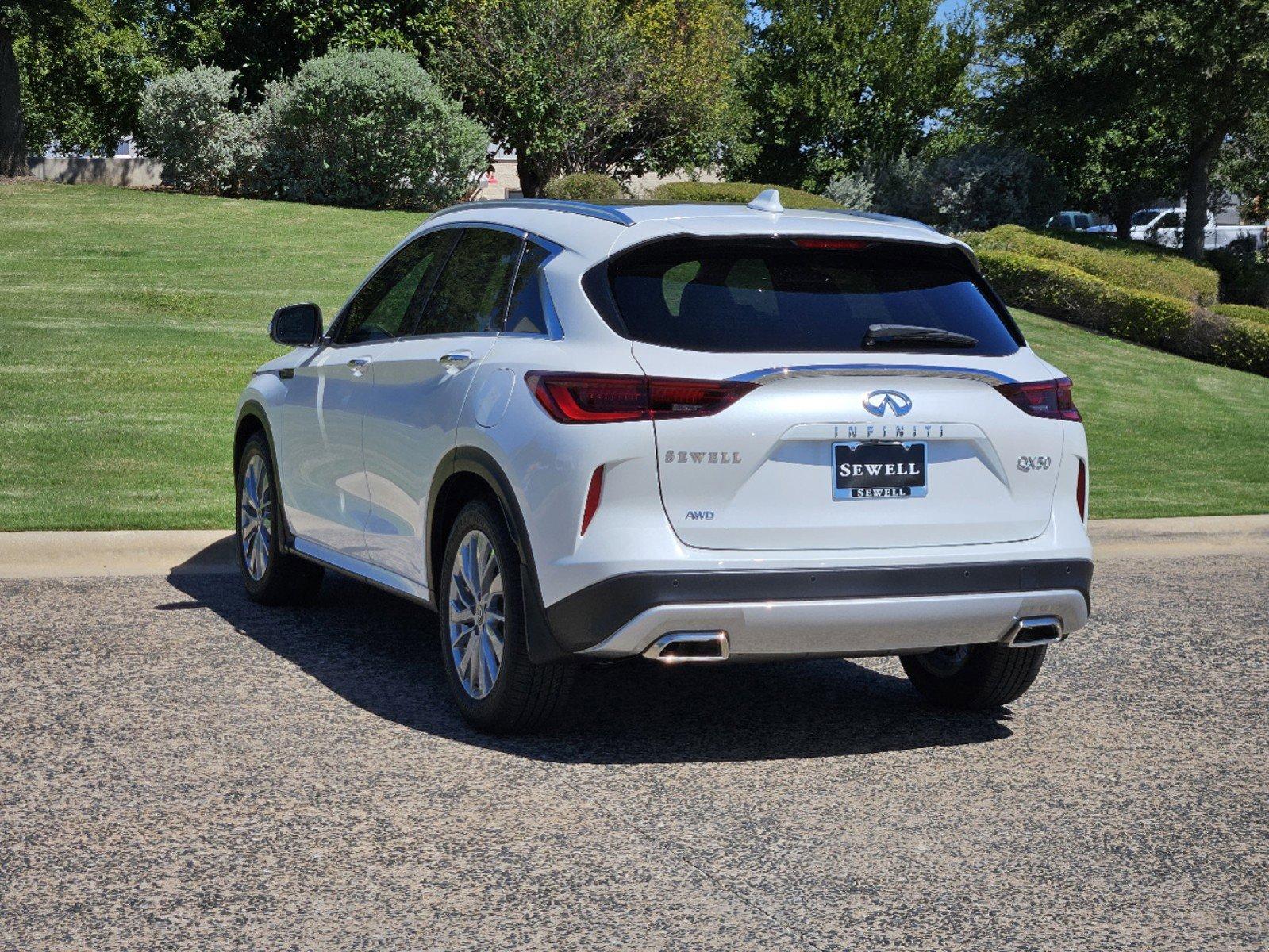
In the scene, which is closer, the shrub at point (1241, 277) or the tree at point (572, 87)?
the shrub at point (1241, 277)

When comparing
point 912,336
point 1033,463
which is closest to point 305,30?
point 912,336

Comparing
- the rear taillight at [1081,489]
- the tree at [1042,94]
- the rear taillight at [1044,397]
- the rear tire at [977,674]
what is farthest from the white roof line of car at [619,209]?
the tree at [1042,94]

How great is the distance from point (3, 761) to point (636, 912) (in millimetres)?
2360

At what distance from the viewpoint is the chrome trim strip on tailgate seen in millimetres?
5055

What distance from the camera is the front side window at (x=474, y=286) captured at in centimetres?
598

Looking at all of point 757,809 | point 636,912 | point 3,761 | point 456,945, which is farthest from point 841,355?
point 3,761

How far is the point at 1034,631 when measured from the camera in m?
5.46

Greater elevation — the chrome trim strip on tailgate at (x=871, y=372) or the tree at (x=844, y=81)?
the tree at (x=844, y=81)

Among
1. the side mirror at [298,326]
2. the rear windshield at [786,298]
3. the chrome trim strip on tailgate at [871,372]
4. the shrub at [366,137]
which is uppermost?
the shrub at [366,137]

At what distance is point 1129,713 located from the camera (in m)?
6.31

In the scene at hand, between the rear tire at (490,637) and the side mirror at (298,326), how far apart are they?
1864 mm

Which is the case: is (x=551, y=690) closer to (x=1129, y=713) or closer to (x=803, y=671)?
(x=803, y=671)

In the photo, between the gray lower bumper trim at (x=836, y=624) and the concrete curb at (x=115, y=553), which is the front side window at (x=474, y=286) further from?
the concrete curb at (x=115, y=553)

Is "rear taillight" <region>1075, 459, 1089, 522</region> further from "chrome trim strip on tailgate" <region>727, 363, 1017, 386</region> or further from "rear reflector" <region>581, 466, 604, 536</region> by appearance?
"rear reflector" <region>581, 466, 604, 536</region>
